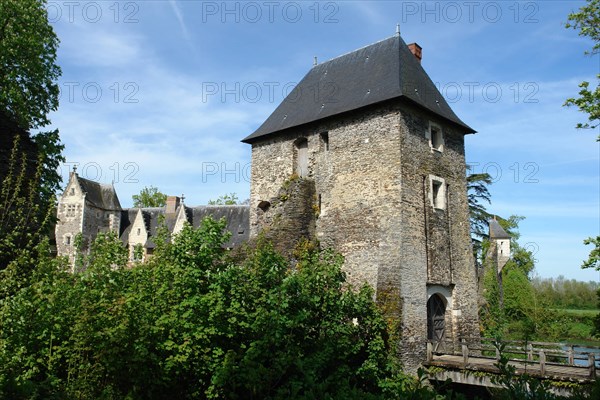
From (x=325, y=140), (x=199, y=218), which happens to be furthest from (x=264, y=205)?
(x=199, y=218)

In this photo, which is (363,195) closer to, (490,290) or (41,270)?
(41,270)

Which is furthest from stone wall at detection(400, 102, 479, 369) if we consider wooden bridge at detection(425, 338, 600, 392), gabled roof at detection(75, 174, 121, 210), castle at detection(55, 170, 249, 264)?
gabled roof at detection(75, 174, 121, 210)

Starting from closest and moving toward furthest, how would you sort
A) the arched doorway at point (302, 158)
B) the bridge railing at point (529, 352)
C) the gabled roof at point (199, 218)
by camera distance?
1. the bridge railing at point (529, 352)
2. the arched doorway at point (302, 158)
3. the gabled roof at point (199, 218)

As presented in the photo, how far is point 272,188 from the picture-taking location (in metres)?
18.2

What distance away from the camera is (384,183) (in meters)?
15.2

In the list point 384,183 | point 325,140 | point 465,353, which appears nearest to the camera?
point 465,353

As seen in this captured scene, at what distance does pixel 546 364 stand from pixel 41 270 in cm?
1217

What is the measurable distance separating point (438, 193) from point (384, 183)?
258 centimetres

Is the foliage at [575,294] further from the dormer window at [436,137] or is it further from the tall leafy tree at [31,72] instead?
the tall leafy tree at [31,72]

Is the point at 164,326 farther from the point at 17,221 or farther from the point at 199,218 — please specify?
the point at 199,218

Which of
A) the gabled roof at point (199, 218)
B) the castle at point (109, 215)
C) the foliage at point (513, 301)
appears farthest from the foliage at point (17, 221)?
the castle at point (109, 215)

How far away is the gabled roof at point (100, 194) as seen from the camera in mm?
35706

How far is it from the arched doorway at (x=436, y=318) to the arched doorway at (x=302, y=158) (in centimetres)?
627

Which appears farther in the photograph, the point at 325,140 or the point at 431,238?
the point at 325,140
